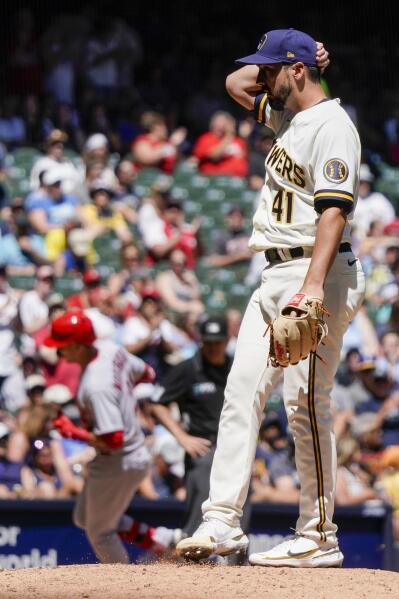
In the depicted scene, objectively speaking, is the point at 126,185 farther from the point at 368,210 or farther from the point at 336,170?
the point at 336,170

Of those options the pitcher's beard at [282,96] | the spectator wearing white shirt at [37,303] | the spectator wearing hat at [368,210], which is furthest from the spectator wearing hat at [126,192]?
the pitcher's beard at [282,96]

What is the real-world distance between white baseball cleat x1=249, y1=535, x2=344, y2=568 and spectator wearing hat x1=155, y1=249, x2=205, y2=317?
745 cm

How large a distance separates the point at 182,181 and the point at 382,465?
5576mm

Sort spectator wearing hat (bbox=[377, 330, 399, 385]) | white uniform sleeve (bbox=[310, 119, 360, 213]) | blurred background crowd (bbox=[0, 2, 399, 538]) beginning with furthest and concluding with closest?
spectator wearing hat (bbox=[377, 330, 399, 385]), blurred background crowd (bbox=[0, 2, 399, 538]), white uniform sleeve (bbox=[310, 119, 360, 213])

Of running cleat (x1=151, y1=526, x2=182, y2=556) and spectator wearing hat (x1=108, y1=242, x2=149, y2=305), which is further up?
spectator wearing hat (x1=108, y1=242, x2=149, y2=305)

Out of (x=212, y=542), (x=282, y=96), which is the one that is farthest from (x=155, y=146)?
(x=212, y=542)

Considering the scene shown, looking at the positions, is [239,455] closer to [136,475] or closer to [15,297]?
[136,475]

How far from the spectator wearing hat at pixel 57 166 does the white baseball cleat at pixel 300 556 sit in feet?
28.3

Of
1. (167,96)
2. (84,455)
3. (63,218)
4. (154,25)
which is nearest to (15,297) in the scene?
(63,218)

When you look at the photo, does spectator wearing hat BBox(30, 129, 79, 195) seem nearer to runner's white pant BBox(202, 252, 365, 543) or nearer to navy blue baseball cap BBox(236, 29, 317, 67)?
navy blue baseball cap BBox(236, 29, 317, 67)

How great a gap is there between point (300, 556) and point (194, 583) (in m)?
0.63

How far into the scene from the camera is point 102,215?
43.5 ft

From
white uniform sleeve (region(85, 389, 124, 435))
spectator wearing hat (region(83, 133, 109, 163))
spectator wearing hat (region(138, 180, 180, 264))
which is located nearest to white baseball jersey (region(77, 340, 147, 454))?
white uniform sleeve (region(85, 389, 124, 435))

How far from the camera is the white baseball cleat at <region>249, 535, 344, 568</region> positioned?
491 cm
